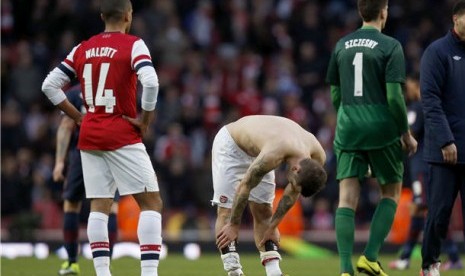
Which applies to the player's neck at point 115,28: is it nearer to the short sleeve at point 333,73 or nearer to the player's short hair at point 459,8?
the short sleeve at point 333,73

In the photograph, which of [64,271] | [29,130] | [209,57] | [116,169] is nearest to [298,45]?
[209,57]

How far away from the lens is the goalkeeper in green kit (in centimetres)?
1074

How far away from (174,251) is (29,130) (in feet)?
15.3

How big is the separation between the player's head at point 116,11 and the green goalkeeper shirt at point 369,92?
82.9 inches

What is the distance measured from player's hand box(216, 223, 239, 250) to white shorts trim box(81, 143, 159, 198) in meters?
0.67

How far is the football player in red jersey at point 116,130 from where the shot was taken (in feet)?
32.8

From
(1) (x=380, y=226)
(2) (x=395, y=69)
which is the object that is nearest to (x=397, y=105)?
(2) (x=395, y=69)

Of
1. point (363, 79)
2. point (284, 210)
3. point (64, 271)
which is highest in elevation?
point (363, 79)

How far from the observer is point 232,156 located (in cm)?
1082

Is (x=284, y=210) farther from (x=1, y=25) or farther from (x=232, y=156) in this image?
(x=1, y=25)

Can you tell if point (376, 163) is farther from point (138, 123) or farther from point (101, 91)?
point (101, 91)

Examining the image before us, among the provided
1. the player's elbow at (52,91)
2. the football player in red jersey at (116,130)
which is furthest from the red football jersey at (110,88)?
the player's elbow at (52,91)

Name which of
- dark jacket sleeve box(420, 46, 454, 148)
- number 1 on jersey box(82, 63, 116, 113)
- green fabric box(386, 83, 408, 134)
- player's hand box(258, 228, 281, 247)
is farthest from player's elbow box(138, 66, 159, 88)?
dark jacket sleeve box(420, 46, 454, 148)

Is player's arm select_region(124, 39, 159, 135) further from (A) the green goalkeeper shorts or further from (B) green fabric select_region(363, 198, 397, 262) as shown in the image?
(B) green fabric select_region(363, 198, 397, 262)
